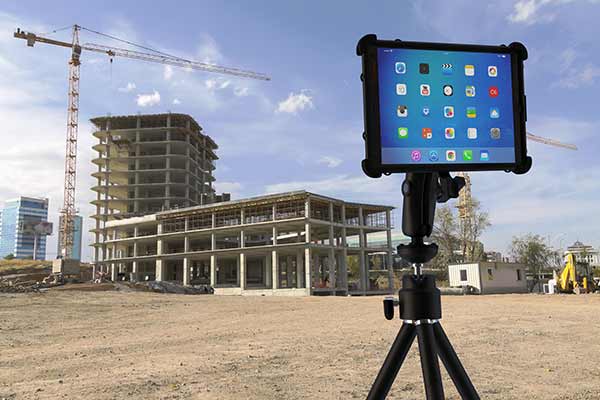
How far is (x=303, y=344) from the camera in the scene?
898cm

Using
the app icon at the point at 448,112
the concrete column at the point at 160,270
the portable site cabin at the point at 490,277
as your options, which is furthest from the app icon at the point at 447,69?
the concrete column at the point at 160,270

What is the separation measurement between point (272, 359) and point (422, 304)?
19.2ft

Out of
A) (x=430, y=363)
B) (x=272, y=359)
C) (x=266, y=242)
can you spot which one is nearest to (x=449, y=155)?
(x=430, y=363)

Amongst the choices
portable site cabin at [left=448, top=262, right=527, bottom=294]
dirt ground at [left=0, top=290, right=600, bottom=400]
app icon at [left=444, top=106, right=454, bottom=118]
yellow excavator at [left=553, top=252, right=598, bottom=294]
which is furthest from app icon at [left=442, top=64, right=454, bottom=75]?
portable site cabin at [left=448, top=262, right=527, bottom=294]

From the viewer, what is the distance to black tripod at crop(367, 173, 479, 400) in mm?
1864

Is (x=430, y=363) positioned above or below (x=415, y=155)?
below

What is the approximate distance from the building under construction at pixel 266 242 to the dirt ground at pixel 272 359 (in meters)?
34.2

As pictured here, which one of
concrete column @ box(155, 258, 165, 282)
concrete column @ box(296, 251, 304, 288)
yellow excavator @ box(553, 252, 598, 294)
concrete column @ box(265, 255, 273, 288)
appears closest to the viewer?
yellow excavator @ box(553, 252, 598, 294)

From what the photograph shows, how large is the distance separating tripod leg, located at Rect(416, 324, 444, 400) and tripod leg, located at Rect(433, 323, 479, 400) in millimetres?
32

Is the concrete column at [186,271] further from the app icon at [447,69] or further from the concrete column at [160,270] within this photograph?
the app icon at [447,69]

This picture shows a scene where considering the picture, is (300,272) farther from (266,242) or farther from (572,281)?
(572,281)

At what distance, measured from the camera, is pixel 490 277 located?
137ft

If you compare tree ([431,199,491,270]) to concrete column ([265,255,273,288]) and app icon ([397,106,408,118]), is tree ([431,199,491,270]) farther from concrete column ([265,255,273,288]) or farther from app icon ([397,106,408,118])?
app icon ([397,106,408,118])

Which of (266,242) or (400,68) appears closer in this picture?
(400,68)
